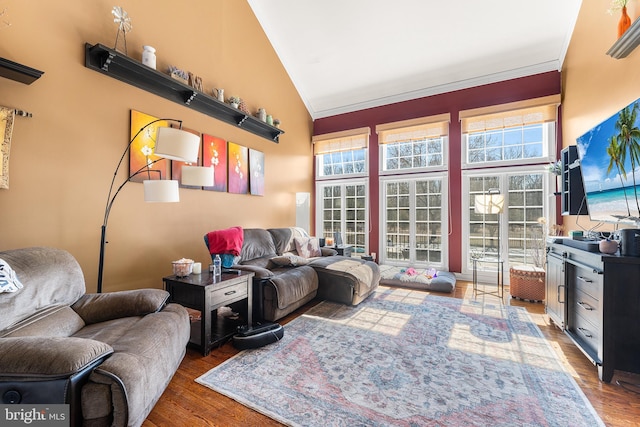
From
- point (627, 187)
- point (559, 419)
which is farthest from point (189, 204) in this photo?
point (627, 187)

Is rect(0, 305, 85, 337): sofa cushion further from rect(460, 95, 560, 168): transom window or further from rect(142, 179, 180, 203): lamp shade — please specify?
rect(460, 95, 560, 168): transom window

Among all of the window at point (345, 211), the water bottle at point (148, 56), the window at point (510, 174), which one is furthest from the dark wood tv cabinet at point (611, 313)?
the water bottle at point (148, 56)

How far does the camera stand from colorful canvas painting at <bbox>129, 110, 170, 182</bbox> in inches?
116

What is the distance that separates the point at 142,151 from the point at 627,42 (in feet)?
15.3

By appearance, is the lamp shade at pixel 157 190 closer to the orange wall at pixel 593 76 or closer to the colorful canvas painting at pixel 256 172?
the colorful canvas painting at pixel 256 172

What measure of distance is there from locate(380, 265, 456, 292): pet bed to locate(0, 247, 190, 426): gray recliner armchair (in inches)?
135

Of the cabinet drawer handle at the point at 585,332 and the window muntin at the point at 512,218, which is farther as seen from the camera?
the window muntin at the point at 512,218

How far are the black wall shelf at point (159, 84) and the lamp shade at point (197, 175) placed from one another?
100 cm

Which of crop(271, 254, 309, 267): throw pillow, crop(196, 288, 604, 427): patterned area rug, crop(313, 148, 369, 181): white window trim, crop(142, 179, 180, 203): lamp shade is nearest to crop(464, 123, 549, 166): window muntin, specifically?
crop(313, 148, 369, 181): white window trim

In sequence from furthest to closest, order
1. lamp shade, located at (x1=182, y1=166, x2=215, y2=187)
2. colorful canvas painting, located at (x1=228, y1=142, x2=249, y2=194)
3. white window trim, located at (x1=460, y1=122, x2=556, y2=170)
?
white window trim, located at (x1=460, y1=122, x2=556, y2=170), colorful canvas painting, located at (x1=228, y1=142, x2=249, y2=194), lamp shade, located at (x1=182, y1=166, x2=215, y2=187)

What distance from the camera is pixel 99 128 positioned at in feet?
8.84

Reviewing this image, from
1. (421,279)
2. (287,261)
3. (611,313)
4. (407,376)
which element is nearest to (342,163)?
(421,279)

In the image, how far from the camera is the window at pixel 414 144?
203 inches

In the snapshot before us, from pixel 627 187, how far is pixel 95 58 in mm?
4675
